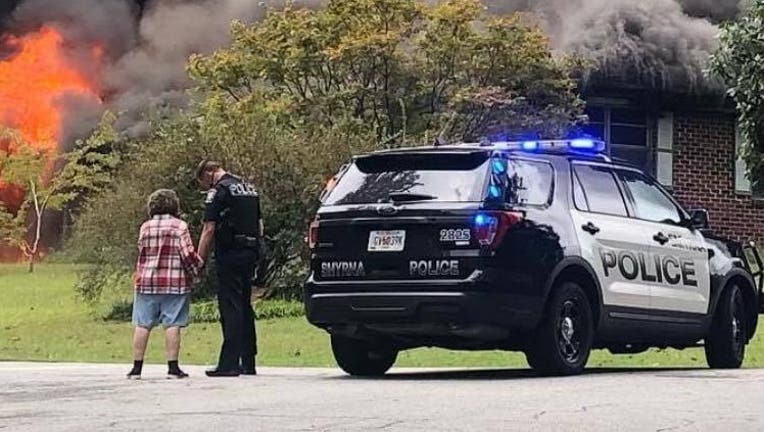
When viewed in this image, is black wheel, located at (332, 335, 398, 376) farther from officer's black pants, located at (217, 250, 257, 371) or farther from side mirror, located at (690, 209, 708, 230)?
side mirror, located at (690, 209, 708, 230)

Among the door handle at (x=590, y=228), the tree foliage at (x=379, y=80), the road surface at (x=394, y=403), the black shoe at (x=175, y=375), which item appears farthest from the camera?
the tree foliage at (x=379, y=80)

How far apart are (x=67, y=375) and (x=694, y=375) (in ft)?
16.4

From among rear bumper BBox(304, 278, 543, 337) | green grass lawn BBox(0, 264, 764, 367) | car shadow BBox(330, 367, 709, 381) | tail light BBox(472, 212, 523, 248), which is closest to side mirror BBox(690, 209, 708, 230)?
car shadow BBox(330, 367, 709, 381)

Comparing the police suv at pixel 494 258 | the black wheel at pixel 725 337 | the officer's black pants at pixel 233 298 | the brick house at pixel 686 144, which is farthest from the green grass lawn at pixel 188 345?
the brick house at pixel 686 144

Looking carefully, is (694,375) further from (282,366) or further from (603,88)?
(603,88)

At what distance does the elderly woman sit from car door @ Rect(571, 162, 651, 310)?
9.57ft

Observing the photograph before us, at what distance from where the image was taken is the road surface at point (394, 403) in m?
8.04

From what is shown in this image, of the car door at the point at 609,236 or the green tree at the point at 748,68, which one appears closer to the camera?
the car door at the point at 609,236

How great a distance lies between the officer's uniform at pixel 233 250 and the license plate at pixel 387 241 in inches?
44.8

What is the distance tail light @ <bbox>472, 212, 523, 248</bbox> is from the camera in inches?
416

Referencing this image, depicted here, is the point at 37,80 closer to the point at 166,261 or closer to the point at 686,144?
the point at 686,144

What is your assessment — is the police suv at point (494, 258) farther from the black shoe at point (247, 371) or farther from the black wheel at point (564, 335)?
the black shoe at point (247, 371)

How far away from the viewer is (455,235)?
10633 mm

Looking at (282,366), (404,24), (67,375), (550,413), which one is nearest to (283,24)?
(404,24)
